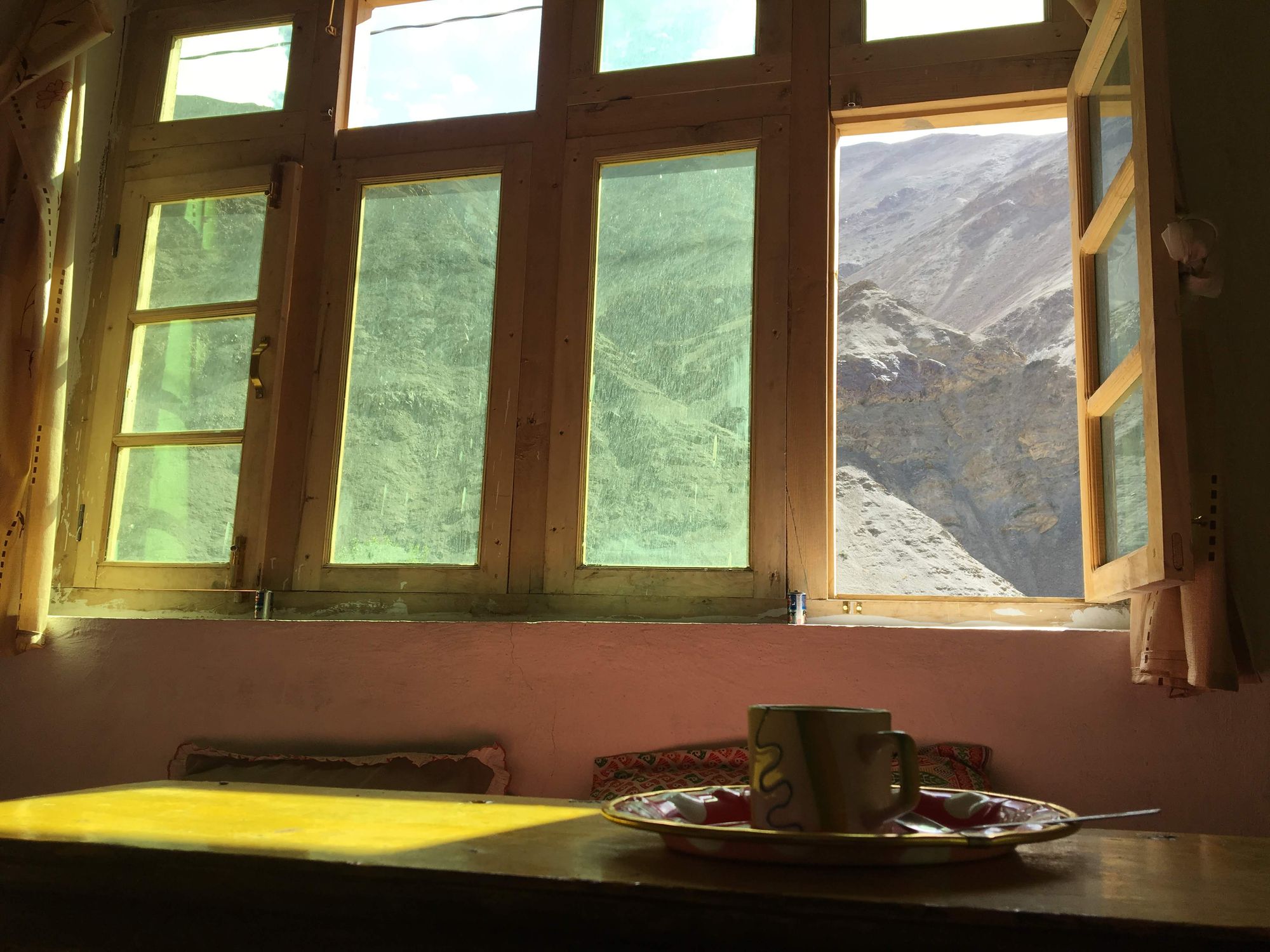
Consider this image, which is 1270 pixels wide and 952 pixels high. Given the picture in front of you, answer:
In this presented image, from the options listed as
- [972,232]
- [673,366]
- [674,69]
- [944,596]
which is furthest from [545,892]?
[972,232]

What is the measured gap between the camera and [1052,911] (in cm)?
61

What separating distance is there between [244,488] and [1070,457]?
7.44 meters

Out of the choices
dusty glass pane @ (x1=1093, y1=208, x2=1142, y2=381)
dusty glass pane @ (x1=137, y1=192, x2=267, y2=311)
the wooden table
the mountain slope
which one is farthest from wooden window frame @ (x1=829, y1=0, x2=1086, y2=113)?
the mountain slope

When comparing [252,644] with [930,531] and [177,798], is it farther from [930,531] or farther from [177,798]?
[930,531]

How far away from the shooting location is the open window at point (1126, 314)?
1.58m

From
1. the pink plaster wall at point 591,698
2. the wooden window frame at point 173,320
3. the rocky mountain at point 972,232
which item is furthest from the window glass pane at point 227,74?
the rocky mountain at point 972,232

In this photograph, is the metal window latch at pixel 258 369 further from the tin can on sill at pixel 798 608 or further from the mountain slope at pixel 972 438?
the mountain slope at pixel 972 438

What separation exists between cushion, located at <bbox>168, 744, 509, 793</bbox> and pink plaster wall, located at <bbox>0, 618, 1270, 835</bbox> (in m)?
0.07

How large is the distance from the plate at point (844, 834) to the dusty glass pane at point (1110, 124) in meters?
1.40

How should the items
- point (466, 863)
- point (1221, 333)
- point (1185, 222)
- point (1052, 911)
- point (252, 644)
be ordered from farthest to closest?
point (252, 644) → point (1221, 333) → point (1185, 222) → point (466, 863) → point (1052, 911)

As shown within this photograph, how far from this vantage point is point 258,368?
274cm

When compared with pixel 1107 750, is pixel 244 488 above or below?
above

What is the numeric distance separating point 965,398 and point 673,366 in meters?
6.79

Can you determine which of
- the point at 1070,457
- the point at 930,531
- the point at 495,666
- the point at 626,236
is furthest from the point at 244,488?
the point at 1070,457
